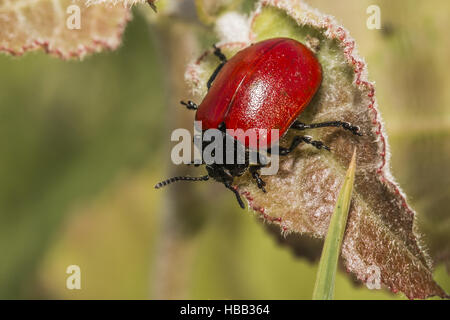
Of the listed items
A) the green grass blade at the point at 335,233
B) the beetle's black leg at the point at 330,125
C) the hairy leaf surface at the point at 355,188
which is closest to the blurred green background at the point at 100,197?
the beetle's black leg at the point at 330,125

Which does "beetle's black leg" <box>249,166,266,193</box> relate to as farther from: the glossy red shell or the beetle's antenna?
the beetle's antenna

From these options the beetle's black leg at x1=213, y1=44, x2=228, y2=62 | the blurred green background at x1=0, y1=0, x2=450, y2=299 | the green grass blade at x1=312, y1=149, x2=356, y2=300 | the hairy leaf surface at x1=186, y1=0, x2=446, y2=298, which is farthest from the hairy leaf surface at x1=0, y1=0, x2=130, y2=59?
the blurred green background at x1=0, y1=0, x2=450, y2=299

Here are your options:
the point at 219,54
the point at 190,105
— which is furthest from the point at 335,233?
the point at 190,105

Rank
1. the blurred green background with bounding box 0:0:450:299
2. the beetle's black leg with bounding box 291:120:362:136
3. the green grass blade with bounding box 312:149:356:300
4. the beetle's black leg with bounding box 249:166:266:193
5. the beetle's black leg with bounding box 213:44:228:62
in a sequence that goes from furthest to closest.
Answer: the blurred green background with bounding box 0:0:450:299 → the beetle's black leg with bounding box 213:44:228:62 → the beetle's black leg with bounding box 249:166:266:193 → the beetle's black leg with bounding box 291:120:362:136 → the green grass blade with bounding box 312:149:356:300

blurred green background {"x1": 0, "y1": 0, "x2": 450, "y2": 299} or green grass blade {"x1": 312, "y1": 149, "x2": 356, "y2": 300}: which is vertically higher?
blurred green background {"x1": 0, "y1": 0, "x2": 450, "y2": 299}

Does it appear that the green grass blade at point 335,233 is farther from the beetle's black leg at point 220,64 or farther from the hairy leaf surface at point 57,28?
the hairy leaf surface at point 57,28

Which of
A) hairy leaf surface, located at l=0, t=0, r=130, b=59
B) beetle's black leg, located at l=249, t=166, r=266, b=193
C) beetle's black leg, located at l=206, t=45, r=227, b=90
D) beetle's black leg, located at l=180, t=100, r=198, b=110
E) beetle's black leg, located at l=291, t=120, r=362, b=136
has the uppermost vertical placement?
hairy leaf surface, located at l=0, t=0, r=130, b=59

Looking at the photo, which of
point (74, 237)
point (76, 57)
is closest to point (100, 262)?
point (74, 237)
